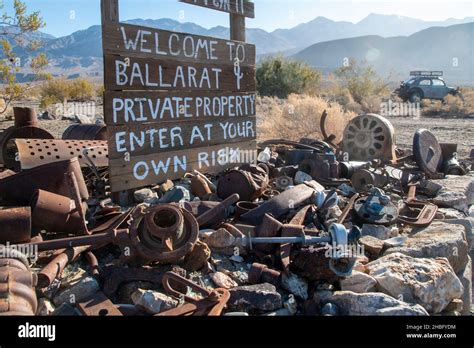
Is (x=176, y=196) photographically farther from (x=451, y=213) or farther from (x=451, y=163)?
(x=451, y=163)

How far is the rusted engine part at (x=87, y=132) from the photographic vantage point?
22.0 feet

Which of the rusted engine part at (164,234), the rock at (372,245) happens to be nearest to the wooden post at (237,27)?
the rock at (372,245)

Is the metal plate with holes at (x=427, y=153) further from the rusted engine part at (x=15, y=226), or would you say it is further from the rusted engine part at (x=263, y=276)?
the rusted engine part at (x=15, y=226)

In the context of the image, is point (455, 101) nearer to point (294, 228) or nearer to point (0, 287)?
point (294, 228)

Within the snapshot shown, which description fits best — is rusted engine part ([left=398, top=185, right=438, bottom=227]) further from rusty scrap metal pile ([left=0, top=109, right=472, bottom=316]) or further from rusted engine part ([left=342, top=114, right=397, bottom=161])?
rusted engine part ([left=342, top=114, right=397, bottom=161])

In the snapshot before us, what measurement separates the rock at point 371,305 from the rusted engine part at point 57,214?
2.05 m

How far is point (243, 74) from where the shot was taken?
6.45 m

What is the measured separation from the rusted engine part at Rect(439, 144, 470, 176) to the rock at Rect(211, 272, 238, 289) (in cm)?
500

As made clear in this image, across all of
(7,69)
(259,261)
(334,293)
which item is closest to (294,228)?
(259,261)

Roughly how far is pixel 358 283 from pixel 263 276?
682 millimetres

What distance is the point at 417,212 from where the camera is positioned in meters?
5.25

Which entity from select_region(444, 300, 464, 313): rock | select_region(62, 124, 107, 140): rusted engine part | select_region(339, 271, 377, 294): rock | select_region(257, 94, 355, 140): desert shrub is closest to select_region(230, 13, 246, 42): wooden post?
select_region(62, 124, 107, 140): rusted engine part

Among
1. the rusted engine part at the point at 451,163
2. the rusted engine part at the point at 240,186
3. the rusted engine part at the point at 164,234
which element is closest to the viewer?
the rusted engine part at the point at 164,234

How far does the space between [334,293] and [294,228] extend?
2.37 ft
